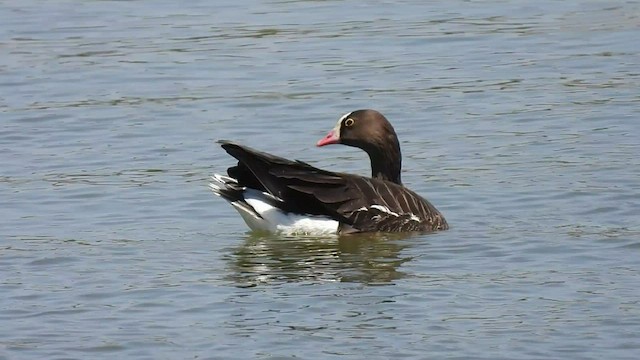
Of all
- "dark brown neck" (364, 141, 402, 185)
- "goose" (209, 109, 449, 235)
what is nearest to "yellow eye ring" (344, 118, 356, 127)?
"dark brown neck" (364, 141, 402, 185)

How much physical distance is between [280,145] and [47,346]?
6647 millimetres

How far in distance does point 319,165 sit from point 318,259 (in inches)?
134

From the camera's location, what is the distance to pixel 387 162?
45.5 ft

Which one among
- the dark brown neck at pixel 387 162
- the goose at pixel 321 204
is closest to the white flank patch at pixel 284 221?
the goose at pixel 321 204

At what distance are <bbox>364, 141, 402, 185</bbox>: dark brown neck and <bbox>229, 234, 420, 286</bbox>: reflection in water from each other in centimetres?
88

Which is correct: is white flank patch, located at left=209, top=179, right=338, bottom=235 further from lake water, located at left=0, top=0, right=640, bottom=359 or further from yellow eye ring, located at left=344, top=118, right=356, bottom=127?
yellow eye ring, located at left=344, top=118, right=356, bottom=127

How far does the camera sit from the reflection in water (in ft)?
38.1

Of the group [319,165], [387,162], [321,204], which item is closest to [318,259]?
[321,204]

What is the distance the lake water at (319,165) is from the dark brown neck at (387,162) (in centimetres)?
Result: 55

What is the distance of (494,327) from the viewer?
388 inches

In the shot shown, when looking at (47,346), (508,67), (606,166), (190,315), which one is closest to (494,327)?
(190,315)

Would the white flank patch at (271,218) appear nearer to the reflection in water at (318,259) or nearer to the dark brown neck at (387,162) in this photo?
the reflection in water at (318,259)

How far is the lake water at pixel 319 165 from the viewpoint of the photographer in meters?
10.1

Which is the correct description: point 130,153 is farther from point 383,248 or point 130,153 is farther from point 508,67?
point 508,67
